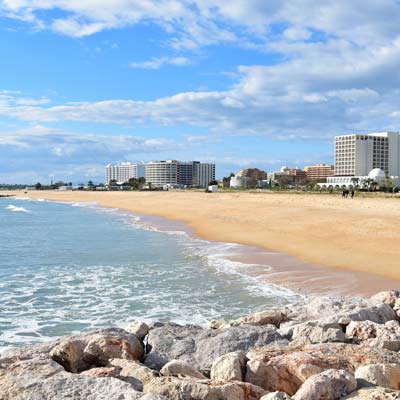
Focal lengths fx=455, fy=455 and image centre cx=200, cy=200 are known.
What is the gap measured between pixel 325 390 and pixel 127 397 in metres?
1.71

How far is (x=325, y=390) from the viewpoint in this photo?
3.97 meters

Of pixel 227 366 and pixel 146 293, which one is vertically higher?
pixel 227 366

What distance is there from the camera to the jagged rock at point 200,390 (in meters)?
3.91

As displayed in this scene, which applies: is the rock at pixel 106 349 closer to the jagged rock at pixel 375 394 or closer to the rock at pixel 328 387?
the rock at pixel 328 387

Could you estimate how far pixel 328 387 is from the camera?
3.99 metres

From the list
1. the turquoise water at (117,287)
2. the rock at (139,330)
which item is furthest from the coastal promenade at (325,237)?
the rock at (139,330)

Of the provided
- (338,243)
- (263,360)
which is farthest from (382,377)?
(338,243)

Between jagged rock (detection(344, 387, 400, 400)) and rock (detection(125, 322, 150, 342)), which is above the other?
jagged rock (detection(344, 387, 400, 400))

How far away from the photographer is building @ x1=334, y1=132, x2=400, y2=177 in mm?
143375

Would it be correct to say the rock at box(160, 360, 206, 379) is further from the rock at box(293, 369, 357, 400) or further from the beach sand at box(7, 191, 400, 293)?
the beach sand at box(7, 191, 400, 293)

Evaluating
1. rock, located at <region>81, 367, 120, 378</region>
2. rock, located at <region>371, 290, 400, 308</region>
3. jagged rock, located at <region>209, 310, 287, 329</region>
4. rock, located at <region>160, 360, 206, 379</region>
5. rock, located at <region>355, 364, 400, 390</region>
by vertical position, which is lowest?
jagged rock, located at <region>209, 310, 287, 329</region>

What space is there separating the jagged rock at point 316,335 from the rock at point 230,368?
1.32 meters

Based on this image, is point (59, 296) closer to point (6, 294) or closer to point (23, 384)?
point (6, 294)

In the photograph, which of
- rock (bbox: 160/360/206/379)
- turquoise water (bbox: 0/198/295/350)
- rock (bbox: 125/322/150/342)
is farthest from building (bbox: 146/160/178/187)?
rock (bbox: 160/360/206/379)
